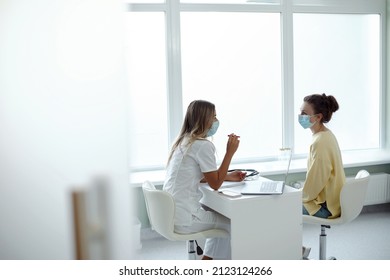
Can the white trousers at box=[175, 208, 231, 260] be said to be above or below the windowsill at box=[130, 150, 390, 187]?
below

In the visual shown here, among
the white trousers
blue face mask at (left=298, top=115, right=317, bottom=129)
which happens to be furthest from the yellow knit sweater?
the white trousers

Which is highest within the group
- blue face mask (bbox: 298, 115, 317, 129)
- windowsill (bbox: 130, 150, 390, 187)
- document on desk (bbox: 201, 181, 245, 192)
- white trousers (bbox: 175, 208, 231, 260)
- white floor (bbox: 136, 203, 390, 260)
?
blue face mask (bbox: 298, 115, 317, 129)

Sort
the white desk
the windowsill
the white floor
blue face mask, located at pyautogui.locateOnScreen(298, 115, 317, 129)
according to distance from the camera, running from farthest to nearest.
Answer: the windowsill → the white floor → blue face mask, located at pyautogui.locateOnScreen(298, 115, 317, 129) → the white desk

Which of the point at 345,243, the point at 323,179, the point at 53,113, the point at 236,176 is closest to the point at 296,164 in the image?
the point at 345,243

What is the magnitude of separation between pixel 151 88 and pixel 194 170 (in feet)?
4.39

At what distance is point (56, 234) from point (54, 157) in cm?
12

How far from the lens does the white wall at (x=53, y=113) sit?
670mm

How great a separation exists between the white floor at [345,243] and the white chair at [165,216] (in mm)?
594

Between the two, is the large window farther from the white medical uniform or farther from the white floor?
the white medical uniform

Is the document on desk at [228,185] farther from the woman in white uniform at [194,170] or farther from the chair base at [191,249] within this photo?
the chair base at [191,249]

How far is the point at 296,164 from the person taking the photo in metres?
3.53

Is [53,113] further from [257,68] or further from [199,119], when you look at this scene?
[257,68]

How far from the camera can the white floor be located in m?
2.78
